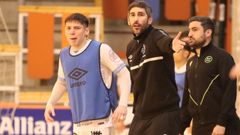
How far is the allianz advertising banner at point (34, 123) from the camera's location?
9.25m

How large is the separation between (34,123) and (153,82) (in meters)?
3.81

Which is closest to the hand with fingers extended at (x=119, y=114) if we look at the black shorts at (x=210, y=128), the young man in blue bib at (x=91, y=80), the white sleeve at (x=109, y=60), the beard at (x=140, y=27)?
the young man in blue bib at (x=91, y=80)

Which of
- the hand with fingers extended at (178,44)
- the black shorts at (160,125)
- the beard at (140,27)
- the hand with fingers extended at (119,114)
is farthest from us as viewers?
the beard at (140,27)

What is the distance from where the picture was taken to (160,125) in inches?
224

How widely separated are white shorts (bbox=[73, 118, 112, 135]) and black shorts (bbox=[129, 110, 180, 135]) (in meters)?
0.25

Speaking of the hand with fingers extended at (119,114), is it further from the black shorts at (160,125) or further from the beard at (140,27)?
the beard at (140,27)

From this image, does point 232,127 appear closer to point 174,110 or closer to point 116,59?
point 174,110

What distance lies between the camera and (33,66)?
10.1 m

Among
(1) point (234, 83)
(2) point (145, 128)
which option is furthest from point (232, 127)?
(2) point (145, 128)

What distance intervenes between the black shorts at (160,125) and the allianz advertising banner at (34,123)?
353cm

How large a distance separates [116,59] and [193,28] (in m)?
0.74

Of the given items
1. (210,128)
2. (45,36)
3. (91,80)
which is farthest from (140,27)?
(45,36)

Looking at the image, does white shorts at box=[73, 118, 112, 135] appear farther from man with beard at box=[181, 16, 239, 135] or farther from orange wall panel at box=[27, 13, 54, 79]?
orange wall panel at box=[27, 13, 54, 79]

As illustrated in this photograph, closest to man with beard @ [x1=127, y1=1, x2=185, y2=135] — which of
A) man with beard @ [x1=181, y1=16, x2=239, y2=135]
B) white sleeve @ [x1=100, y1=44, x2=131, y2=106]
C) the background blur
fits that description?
white sleeve @ [x1=100, y1=44, x2=131, y2=106]
